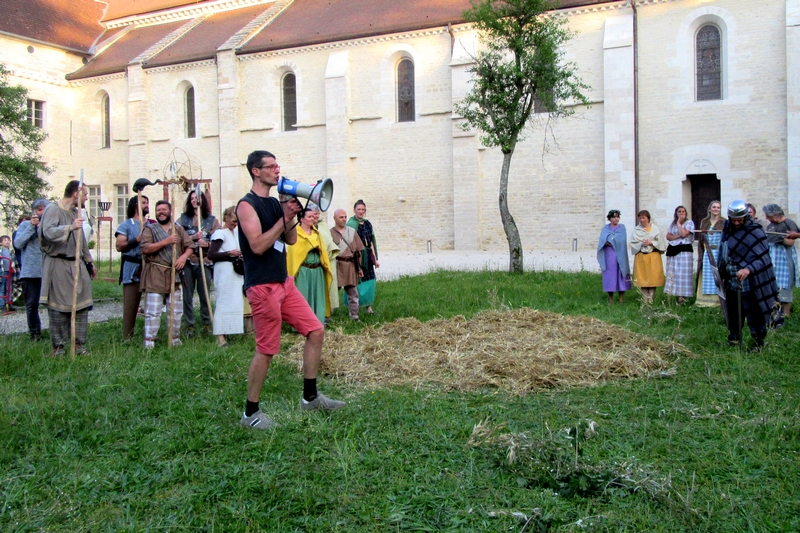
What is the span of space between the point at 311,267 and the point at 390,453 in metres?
4.38

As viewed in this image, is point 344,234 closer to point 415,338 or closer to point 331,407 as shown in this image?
point 415,338

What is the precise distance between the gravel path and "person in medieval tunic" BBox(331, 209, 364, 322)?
364 cm

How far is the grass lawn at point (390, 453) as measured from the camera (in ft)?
11.3

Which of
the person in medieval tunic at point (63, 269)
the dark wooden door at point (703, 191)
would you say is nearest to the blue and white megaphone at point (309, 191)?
the person in medieval tunic at point (63, 269)

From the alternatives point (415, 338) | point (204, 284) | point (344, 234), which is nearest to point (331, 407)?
point (415, 338)

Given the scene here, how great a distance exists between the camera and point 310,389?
520 cm

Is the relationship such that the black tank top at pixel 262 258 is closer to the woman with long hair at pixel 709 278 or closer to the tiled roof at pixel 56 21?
the woman with long hair at pixel 709 278

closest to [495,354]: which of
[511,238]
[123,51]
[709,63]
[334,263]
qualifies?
[334,263]

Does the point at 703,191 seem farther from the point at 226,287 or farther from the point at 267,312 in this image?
the point at 267,312

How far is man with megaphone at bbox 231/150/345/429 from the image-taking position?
15.7 feet

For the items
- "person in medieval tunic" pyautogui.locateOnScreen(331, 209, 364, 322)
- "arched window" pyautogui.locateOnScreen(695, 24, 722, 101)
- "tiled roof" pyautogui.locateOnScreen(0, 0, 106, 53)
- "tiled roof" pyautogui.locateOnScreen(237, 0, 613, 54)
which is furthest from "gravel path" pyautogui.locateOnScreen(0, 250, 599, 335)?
"tiled roof" pyautogui.locateOnScreen(0, 0, 106, 53)

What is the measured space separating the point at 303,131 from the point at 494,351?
70.1 feet

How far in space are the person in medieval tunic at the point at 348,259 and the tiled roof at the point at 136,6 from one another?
25.6 m

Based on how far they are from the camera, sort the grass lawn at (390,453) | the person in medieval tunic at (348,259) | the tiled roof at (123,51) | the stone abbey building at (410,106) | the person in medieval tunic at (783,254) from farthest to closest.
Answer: the tiled roof at (123,51) < the stone abbey building at (410,106) < the person in medieval tunic at (348,259) < the person in medieval tunic at (783,254) < the grass lawn at (390,453)
